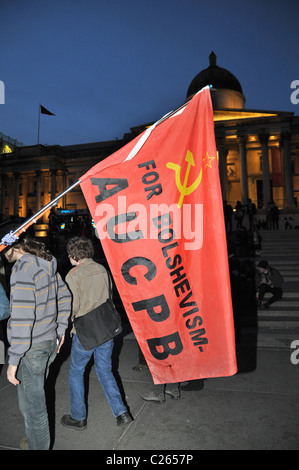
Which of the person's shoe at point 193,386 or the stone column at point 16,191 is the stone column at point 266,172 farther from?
the person's shoe at point 193,386

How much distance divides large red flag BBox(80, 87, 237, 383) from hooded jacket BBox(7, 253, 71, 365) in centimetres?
58

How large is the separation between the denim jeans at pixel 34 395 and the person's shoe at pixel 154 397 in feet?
5.28

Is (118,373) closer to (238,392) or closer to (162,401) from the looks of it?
(162,401)

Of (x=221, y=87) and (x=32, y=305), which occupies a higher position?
(x=221, y=87)

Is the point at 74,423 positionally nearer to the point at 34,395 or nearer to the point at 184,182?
the point at 34,395

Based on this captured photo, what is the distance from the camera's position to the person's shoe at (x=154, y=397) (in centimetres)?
402

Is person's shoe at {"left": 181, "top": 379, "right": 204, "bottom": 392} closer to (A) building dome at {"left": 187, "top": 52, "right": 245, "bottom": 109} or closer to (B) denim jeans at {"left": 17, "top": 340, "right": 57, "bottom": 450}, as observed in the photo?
(B) denim jeans at {"left": 17, "top": 340, "right": 57, "bottom": 450}

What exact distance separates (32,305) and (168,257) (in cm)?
116

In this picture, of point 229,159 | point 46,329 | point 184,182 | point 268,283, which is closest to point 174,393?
point 46,329

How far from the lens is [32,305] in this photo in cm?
259

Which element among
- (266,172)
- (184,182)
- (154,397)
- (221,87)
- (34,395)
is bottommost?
(154,397)

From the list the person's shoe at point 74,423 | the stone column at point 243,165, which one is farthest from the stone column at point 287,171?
the person's shoe at point 74,423

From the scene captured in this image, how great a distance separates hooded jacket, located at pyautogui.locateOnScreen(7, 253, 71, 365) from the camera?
253 cm
